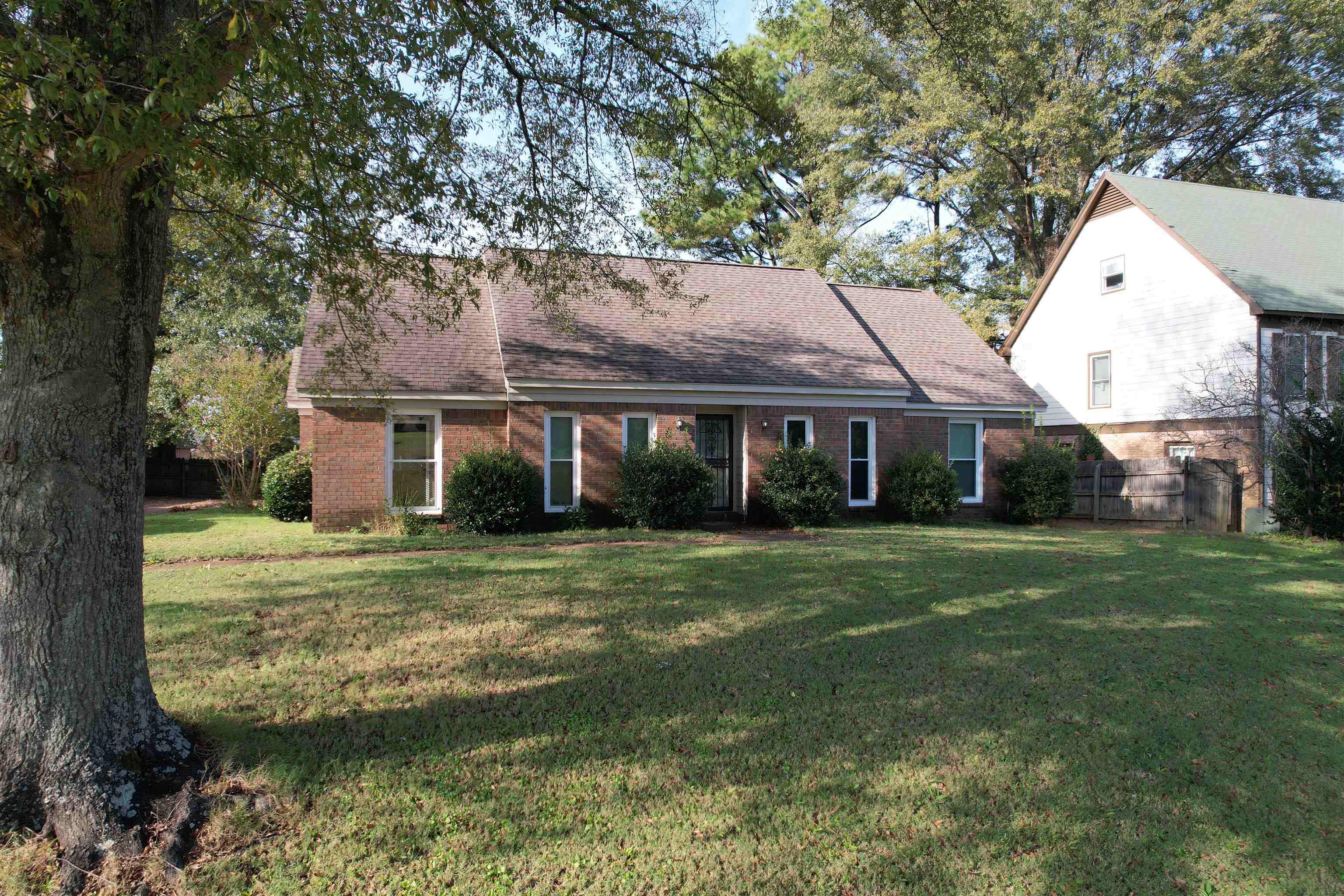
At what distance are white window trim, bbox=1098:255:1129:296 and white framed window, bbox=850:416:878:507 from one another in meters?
10.1

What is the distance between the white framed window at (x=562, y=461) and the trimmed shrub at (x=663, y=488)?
1.02m

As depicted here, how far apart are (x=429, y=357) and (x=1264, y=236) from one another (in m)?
20.7

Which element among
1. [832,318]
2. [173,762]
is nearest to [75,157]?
[173,762]

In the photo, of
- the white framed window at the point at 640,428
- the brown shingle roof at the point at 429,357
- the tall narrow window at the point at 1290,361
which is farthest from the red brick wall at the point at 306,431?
the tall narrow window at the point at 1290,361

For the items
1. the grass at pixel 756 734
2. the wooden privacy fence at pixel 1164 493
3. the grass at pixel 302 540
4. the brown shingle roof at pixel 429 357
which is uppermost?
the brown shingle roof at pixel 429 357

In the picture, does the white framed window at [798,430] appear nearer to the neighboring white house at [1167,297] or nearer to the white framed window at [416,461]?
the white framed window at [416,461]


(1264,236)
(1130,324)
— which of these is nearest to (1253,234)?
(1264,236)

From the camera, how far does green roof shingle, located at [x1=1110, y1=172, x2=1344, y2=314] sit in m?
17.8

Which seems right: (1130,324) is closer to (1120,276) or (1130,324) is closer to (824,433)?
(1120,276)

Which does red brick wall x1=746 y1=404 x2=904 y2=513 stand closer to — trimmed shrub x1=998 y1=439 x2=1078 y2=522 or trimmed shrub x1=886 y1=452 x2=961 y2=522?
trimmed shrub x1=886 y1=452 x2=961 y2=522

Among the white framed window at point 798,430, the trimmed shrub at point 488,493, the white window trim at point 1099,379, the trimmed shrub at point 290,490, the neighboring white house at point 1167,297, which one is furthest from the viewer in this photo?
the white window trim at point 1099,379

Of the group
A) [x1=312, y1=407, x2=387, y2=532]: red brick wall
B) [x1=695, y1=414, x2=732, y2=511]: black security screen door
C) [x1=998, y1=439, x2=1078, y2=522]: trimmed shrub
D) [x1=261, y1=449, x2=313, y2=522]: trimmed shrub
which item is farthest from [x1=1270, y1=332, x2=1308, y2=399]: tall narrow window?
[x1=261, y1=449, x2=313, y2=522]: trimmed shrub

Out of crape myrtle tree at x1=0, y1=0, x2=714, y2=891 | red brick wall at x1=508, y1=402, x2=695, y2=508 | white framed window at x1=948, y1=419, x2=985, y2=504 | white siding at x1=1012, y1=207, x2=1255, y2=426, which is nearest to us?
crape myrtle tree at x1=0, y1=0, x2=714, y2=891

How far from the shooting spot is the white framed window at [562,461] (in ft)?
46.5
